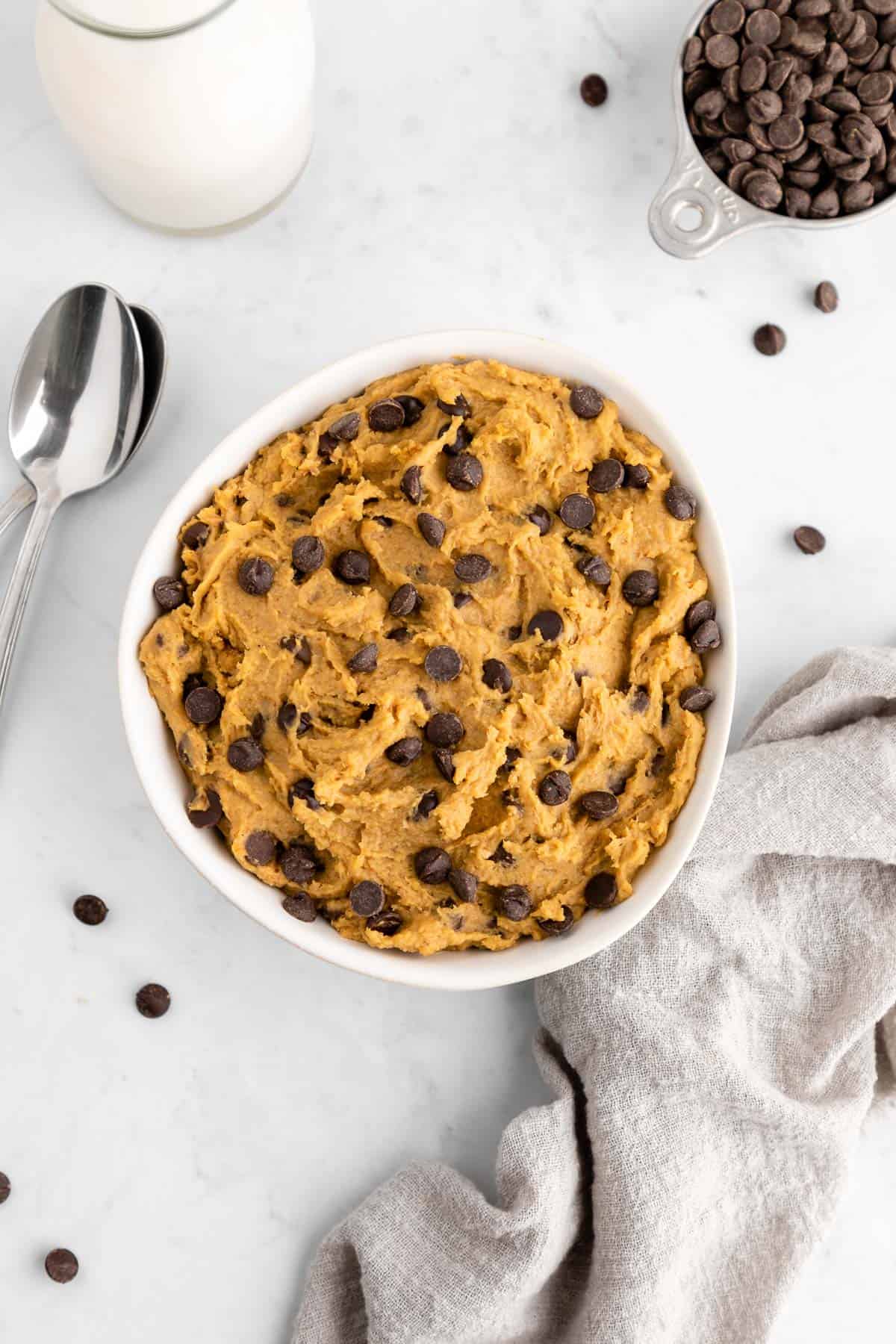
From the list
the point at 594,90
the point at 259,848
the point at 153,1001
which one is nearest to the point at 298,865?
the point at 259,848

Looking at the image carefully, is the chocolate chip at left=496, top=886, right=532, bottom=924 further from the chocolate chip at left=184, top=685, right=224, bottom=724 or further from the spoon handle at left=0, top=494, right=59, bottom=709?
the spoon handle at left=0, top=494, right=59, bottom=709

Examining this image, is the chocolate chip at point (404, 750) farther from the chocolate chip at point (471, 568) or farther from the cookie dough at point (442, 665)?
the chocolate chip at point (471, 568)

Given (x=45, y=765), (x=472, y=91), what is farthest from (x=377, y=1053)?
(x=472, y=91)

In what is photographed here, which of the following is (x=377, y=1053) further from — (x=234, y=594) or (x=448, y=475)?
(x=448, y=475)

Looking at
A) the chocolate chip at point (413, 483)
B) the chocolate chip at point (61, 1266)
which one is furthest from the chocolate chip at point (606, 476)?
the chocolate chip at point (61, 1266)

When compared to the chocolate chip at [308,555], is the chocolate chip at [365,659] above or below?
below

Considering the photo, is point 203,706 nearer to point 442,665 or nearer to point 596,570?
point 442,665
